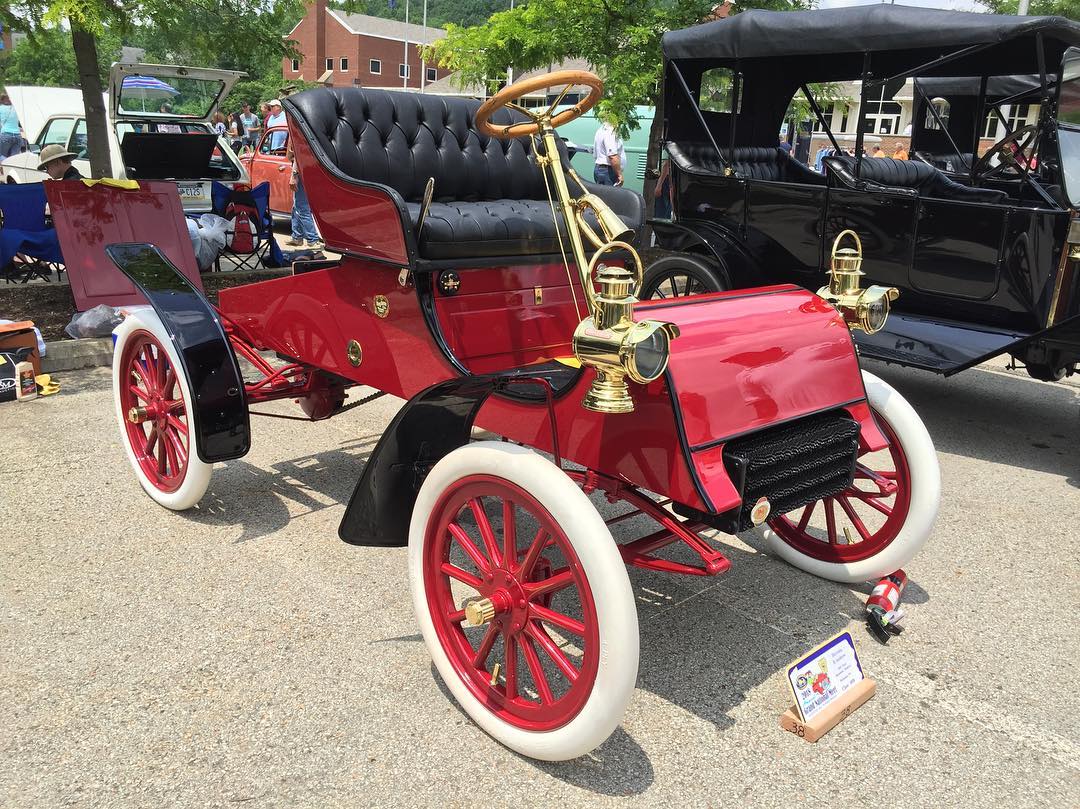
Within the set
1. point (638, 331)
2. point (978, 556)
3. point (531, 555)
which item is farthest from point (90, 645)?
point (978, 556)

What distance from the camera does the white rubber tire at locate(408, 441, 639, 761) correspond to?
1.83 m

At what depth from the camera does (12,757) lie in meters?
2.07

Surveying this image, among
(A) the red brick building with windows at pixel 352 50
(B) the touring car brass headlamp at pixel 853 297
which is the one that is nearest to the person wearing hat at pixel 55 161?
(B) the touring car brass headlamp at pixel 853 297

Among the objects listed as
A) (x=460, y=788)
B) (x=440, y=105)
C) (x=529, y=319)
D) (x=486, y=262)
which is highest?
(x=440, y=105)

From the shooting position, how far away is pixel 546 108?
2.44m

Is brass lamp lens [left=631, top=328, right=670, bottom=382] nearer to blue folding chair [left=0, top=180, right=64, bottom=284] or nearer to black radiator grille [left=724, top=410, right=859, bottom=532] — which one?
black radiator grille [left=724, top=410, right=859, bottom=532]

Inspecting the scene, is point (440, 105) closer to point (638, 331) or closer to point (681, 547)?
point (681, 547)

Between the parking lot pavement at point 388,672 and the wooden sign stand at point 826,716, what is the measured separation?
36 millimetres

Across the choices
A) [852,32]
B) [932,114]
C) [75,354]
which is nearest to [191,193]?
[75,354]

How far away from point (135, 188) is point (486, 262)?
13.8 ft

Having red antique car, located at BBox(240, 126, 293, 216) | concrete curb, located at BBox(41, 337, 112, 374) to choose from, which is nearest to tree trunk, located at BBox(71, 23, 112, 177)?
concrete curb, located at BBox(41, 337, 112, 374)

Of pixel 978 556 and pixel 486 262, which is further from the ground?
pixel 486 262

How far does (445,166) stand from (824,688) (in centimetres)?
268

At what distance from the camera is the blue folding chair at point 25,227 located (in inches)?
236
